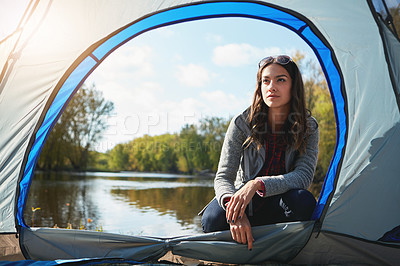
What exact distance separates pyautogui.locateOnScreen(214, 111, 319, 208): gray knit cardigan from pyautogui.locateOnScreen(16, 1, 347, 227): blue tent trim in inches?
4.6

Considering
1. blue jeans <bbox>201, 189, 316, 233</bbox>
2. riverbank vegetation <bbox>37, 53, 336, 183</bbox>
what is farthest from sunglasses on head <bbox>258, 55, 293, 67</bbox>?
riverbank vegetation <bbox>37, 53, 336, 183</bbox>

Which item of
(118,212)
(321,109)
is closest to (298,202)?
(118,212)

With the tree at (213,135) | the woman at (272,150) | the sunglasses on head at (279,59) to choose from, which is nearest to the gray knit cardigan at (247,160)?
the woman at (272,150)

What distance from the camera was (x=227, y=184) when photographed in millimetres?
1542

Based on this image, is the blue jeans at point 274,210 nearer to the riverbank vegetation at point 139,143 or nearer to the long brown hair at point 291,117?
the long brown hair at point 291,117

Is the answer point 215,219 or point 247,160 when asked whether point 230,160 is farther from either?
point 215,219

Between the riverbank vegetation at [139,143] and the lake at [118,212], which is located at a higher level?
the riverbank vegetation at [139,143]

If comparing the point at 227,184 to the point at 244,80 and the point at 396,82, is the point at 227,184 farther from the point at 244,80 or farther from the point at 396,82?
the point at 244,80

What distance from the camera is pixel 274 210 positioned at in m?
1.58

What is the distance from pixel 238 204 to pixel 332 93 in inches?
30.5

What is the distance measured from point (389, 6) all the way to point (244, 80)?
41.9 feet

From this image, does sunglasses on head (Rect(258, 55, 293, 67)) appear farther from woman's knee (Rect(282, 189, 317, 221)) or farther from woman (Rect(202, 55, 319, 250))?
woman's knee (Rect(282, 189, 317, 221))

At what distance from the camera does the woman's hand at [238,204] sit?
1396mm

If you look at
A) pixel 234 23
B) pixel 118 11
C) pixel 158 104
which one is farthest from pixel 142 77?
pixel 118 11
